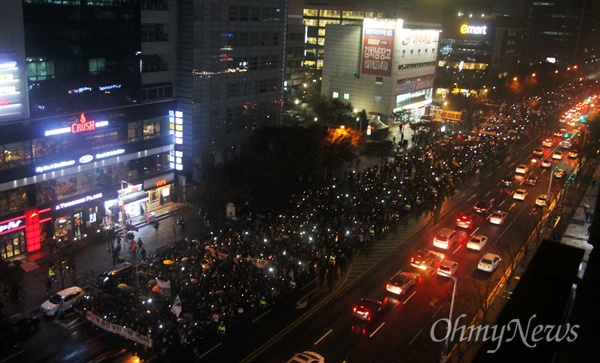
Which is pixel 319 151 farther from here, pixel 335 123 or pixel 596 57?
pixel 596 57

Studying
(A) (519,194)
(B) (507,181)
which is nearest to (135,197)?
Answer: (A) (519,194)

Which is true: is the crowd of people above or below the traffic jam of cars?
above

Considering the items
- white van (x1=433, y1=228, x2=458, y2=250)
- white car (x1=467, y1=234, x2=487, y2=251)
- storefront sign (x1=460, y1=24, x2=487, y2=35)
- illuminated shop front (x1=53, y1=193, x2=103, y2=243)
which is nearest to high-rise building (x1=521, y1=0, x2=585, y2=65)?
storefront sign (x1=460, y1=24, x2=487, y2=35)

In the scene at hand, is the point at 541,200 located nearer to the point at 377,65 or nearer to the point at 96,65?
the point at 96,65

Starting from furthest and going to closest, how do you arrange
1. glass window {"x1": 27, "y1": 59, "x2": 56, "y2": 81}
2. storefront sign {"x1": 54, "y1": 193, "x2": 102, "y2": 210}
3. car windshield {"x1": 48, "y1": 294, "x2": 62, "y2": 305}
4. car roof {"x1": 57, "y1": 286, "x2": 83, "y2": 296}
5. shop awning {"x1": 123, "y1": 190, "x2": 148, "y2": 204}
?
shop awning {"x1": 123, "y1": 190, "x2": 148, "y2": 204}
storefront sign {"x1": 54, "y1": 193, "x2": 102, "y2": 210}
glass window {"x1": 27, "y1": 59, "x2": 56, "y2": 81}
car roof {"x1": 57, "y1": 286, "x2": 83, "y2": 296}
car windshield {"x1": 48, "y1": 294, "x2": 62, "y2": 305}

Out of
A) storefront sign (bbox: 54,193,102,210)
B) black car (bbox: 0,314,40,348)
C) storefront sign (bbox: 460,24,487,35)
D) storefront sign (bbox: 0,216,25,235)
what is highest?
storefront sign (bbox: 460,24,487,35)

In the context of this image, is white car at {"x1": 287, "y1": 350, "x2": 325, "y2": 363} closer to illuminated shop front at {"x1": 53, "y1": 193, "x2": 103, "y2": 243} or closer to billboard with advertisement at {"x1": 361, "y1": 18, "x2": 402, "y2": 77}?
illuminated shop front at {"x1": 53, "y1": 193, "x2": 103, "y2": 243}

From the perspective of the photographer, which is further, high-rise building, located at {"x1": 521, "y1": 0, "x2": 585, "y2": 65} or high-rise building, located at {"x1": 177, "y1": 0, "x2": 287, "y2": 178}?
high-rise building, located at {"x1": 521, "y1": 0, "x2": 585, "y2": 65}

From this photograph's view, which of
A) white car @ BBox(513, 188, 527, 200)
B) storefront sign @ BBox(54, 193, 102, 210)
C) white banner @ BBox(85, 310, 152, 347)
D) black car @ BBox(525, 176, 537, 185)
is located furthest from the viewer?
black car @ BBox(525, 176, 537, 185)
